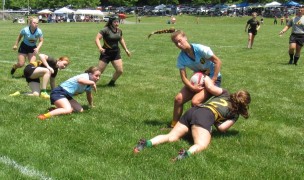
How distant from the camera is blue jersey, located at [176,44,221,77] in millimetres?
7156

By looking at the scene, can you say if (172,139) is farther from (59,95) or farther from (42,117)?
(59,95)

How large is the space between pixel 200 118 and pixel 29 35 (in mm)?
7271

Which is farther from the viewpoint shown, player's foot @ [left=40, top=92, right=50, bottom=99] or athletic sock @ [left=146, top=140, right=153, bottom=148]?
player's foot @ [left=40, top=92, right=50, bottom=99]

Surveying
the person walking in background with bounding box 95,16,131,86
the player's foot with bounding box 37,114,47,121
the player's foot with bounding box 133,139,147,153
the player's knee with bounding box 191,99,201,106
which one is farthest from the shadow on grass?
the person walking in background with bounding box 95,16,131,86

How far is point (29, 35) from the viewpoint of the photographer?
1221cm

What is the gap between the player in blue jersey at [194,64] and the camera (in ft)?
23.2

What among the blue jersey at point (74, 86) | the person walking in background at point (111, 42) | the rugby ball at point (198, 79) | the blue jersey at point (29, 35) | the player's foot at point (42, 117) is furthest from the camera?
the blue jersey at point (29, 35)

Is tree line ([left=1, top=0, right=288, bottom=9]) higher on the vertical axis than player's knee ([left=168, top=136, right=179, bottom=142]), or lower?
higher

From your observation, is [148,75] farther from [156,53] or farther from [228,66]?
[156,53]

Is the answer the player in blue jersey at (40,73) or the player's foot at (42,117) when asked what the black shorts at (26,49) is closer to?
the player in blue jersey at (40,73)

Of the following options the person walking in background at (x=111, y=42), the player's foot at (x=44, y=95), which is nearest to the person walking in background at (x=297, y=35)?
the person walking in background at (x=111, y=42)

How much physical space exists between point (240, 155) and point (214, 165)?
0.62m

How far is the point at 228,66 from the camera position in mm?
15891

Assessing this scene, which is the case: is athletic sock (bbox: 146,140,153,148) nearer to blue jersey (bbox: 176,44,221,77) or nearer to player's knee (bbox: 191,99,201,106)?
player's knee (bbox: 191,99,201,106)
